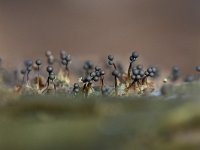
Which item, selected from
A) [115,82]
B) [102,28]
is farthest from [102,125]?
[102,28]

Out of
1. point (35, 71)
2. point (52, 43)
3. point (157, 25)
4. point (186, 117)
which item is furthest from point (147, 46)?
point (186, 117)

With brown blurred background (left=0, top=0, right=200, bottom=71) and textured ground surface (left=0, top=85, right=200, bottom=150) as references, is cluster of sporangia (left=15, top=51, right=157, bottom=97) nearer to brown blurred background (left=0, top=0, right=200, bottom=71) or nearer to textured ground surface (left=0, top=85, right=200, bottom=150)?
textured ground surface (left=0, top=85, right=200, bottom=150)

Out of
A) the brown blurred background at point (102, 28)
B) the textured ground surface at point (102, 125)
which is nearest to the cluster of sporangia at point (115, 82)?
the textured ground surface at point (102, 125)

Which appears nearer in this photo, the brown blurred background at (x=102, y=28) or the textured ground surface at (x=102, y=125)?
the textured ground surface at (x=102, y=125)

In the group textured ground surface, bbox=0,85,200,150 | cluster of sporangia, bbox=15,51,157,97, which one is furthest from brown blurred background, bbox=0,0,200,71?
textured ground surface, bbox=0,85,200,150

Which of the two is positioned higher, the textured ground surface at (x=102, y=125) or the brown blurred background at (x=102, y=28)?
the brown blurred background at (x=102, y=28)

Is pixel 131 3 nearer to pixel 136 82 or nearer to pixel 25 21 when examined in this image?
pixel 25 21

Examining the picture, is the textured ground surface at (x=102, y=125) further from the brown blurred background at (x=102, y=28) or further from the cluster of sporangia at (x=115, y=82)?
the brown blurred background at (x=102, y=28)

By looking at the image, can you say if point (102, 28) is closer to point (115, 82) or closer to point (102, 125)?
point (115, 82)
